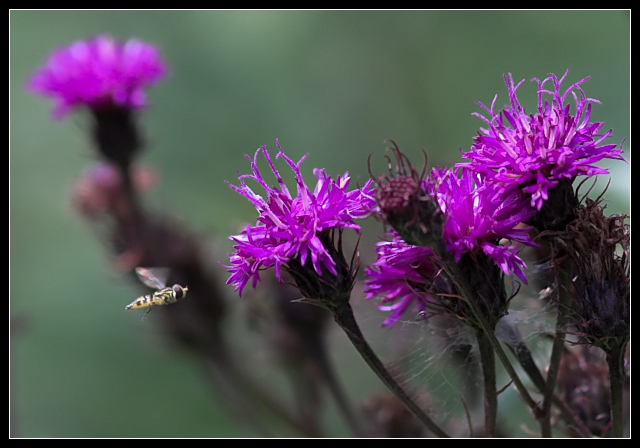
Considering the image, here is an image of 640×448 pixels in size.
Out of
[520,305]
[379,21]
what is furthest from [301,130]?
[520,305]

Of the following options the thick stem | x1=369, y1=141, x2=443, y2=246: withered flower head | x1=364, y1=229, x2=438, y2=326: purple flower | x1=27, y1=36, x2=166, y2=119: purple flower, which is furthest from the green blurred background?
x1=369, y1=141, x2=443, y2=246: withered flower head

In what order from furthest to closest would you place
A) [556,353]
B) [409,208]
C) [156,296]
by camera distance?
1. [156,296]
2. [556,353]
3. [409,208]

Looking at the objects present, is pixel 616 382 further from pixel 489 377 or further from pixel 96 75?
pixel 96 75

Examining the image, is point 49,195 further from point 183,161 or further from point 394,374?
point 394,374

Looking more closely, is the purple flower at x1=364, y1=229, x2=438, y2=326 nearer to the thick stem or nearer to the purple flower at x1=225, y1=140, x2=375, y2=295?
the purple flower at x1=225, y1=140, x2=375, y2=295

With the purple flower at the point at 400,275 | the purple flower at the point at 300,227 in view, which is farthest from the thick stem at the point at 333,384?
the purple flower at the point at 300,227

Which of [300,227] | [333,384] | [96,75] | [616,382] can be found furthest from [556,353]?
[96,75]
